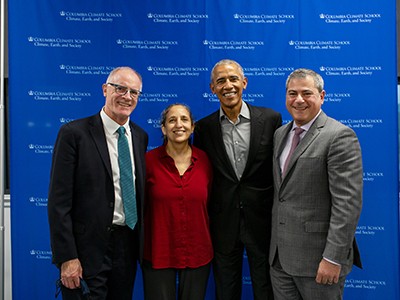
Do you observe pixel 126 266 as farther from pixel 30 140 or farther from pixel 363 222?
pixel 363 222

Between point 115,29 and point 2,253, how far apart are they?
2.00m

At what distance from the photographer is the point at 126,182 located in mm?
1853

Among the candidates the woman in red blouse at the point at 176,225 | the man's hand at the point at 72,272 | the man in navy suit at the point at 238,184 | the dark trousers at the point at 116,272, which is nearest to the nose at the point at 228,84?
the man in navy suit at the point at 238,184

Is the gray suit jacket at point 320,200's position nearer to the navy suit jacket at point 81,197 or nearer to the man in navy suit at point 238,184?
the man in navy suit at point 238,184

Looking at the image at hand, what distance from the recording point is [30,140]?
2.70 meters

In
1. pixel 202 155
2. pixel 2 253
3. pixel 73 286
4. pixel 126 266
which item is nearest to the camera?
pixel 73 286

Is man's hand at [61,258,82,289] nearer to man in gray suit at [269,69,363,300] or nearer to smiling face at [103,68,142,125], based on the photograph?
smiling face at [103,68,142,125]

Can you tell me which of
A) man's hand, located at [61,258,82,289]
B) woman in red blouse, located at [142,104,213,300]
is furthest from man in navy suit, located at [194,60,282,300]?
man's hand, located at [61,258,82,289]

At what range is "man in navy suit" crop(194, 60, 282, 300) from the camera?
2055 mm

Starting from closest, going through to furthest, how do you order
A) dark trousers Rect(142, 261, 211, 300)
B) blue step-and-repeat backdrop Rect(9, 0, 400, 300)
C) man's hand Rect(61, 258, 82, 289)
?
man's hand Rect(61, 258, 82, 289), dark trousers Rect(142, 261, 211, 300), blue step-and-repeat backdrop Rect(9, 0, 400, 300)

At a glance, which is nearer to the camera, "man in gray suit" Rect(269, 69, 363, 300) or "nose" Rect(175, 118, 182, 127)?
"man in gray suit" Rect(269, 69, 363, 300)

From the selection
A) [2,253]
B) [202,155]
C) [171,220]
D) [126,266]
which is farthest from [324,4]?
[2,253]

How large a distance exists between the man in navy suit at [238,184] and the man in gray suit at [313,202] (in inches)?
6.9

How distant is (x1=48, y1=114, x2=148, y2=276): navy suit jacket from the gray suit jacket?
37.4 inches
